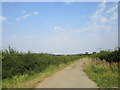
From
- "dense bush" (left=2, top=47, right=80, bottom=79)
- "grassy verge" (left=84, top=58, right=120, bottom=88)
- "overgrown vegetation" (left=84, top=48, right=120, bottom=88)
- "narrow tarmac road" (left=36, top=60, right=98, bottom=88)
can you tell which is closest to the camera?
"narrow tarmac road" (left=36, top=60, right=98, bottom=88)

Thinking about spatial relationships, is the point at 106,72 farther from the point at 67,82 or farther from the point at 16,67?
the point at 16,67

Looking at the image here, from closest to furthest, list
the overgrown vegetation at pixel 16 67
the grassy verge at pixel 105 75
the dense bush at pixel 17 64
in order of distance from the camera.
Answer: the grassy verge at pixel 105 75
the overgrown vegetation at pixel 16 67
the dense bush at pixel 17 64

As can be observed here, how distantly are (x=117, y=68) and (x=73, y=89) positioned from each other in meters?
8.83

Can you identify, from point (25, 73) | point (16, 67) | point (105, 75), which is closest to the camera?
Answer: point (16, 67)

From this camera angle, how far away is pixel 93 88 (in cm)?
920

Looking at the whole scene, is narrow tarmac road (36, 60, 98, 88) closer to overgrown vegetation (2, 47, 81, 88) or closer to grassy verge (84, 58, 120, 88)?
grassy verge (84, 58, 120, 88)

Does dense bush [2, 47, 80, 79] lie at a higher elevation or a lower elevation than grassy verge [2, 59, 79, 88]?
higher

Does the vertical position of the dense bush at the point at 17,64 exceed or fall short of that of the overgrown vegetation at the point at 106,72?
it exceeds it

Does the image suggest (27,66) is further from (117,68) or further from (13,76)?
(117,68)

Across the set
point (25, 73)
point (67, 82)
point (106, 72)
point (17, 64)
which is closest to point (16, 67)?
point (17, 64)

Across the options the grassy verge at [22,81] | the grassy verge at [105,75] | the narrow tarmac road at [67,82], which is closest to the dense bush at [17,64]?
Result: the grassy verge at [22,81]

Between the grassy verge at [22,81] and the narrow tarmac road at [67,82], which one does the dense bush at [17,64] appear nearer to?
the grassy verge at [22,81]

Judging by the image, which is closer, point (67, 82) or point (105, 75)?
point (67, 82)

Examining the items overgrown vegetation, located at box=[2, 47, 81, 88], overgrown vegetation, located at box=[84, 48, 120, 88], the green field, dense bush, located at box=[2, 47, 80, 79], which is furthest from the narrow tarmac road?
dense bush, located at box=[2, 47, 80, 79]
